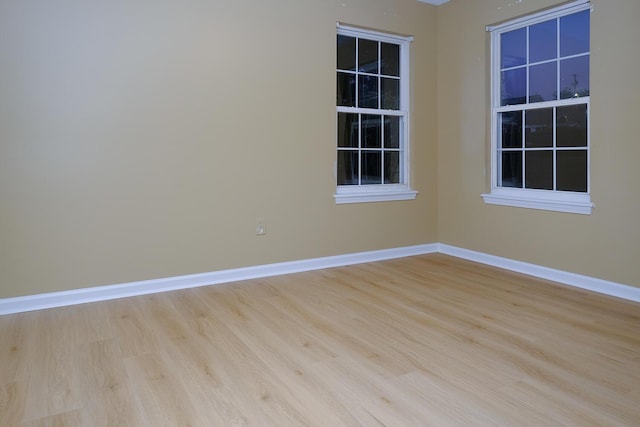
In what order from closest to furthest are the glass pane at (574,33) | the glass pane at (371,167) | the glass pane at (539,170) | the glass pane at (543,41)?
the glass pane at (574,33)
the glass pane at (543,41)
the glass pane at (539,170)
the glass pane at (371,167)

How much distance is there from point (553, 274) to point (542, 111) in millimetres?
1406

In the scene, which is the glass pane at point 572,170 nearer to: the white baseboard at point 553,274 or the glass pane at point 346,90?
the white baseboard at point 553,274

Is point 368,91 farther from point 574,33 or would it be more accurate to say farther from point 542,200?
point 542,200

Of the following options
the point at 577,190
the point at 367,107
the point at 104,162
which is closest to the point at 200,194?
the point at 104,162

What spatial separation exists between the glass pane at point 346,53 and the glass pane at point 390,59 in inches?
14.1

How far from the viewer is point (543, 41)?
3.90 meters

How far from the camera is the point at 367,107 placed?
4512 mm

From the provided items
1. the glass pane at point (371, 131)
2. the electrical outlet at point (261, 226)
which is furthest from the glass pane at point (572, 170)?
the electrical outlet at point (261, 226)

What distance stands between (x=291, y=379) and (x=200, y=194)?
6.51ft

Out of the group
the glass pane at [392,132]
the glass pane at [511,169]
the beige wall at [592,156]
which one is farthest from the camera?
the glass pane at [392,132]

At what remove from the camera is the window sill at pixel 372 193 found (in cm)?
437

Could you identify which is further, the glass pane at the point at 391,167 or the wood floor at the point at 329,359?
the glass pane at the point at 391,167

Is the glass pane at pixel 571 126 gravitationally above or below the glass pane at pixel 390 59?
below

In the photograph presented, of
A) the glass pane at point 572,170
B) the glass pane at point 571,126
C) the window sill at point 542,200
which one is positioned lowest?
the window sill at point 542,200
